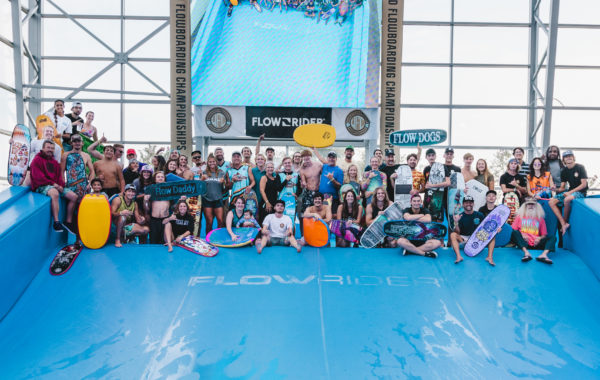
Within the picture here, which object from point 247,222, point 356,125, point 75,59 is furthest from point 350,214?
point 75,59

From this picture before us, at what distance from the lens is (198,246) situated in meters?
5.44

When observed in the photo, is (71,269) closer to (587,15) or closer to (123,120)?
(123,120)

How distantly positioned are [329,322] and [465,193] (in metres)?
2.84

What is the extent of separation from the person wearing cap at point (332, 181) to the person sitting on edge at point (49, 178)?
322cm

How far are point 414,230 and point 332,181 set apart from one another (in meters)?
1.31

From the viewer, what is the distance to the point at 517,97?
11406 millimetres

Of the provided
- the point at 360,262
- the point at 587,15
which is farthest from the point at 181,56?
the point at 587,15

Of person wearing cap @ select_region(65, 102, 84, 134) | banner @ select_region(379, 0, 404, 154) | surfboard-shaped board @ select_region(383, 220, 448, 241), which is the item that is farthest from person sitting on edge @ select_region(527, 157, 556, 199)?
person wearing cap @ select_region(65, 102, 84, 134)

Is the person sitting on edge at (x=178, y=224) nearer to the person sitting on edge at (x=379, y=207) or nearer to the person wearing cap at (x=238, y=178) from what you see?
the person wearing cap at (x=238, y=178)

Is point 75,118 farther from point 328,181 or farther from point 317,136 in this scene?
point 328,181

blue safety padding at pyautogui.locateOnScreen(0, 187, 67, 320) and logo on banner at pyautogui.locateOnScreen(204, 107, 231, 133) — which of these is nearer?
blue safety padding at pyautogui.locateOnScreen(0, 187, 67, 320)

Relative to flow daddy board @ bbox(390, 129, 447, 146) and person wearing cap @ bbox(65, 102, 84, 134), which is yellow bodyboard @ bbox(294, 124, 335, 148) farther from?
person wearing cap @ bbox(65, 102, 84, 134)

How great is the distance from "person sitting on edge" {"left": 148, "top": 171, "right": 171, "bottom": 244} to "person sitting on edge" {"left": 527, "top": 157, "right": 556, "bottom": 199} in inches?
190

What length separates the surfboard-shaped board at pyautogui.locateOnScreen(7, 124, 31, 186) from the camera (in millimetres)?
5059
